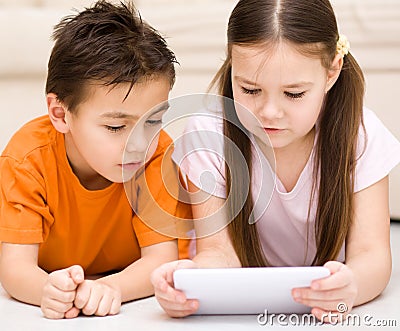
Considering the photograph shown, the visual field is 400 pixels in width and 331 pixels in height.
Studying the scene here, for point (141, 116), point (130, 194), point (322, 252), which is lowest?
point (322, 252)

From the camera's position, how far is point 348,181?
3.98ft

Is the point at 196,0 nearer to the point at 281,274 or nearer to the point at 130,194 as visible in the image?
the point at 130,194

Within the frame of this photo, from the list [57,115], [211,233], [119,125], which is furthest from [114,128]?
[211,233]

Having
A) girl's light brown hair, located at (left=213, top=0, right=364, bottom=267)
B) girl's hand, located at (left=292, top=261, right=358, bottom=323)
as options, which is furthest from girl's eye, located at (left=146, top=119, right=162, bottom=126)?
girl's hand, located at (left=292, top=261, right=358, bottom=323)

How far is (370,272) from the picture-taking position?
1.14m

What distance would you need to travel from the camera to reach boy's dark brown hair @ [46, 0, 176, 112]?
45.7 inches

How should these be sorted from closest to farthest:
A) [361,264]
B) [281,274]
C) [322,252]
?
[281,274]
[361,264]
[322,252]

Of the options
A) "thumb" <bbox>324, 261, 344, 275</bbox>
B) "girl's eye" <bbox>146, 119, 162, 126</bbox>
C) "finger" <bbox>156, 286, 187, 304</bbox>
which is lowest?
"finger" <bbox>156, 286, 187, 304</bbox>

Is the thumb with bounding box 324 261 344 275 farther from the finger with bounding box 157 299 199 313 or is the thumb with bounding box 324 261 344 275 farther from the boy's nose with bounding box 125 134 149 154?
the boy's nose with bounding box 125 134 149 154

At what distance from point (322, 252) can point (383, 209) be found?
115 millimetres

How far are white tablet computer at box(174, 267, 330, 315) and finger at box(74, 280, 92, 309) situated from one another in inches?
5.1

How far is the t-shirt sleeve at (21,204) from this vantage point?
1169 millimetres

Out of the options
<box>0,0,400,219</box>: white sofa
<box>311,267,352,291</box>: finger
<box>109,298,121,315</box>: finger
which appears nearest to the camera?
<box>311,267,352,291</box>: finger

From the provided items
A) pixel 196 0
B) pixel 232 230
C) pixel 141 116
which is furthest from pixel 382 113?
pixel 141 116
